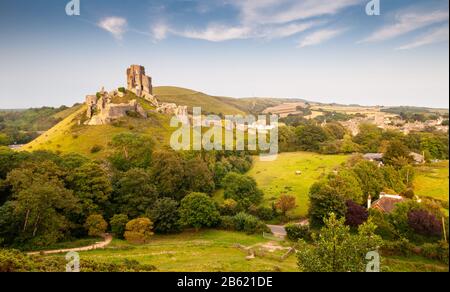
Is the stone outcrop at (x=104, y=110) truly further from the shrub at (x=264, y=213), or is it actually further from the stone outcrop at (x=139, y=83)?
the shrub at (x=264, y=213)

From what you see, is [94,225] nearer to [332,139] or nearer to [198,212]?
[198,212]

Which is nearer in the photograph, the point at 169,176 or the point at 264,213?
the point at 264,213

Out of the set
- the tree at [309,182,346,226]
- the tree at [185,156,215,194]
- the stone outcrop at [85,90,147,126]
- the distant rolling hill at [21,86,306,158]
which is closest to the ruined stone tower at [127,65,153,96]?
the distant rolling hill at [21,86,306,158]

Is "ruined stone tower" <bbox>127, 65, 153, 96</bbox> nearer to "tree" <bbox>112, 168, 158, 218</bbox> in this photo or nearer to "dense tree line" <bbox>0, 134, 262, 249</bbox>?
"dense tree line" <bbox>0, 134, 262, 249</bbox>

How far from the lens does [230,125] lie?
70.4 meters

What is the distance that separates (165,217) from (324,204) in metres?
13.0

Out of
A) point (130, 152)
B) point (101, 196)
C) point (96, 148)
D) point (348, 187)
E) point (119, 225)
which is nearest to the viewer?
point (119, 225)

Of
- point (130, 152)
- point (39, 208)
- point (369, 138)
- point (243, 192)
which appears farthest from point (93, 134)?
point (369, 138)

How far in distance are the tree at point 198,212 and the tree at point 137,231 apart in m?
3.62

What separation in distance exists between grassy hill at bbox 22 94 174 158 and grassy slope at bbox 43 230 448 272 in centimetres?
2419

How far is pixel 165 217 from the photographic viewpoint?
26.5 m

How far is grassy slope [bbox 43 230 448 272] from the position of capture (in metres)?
15.3
